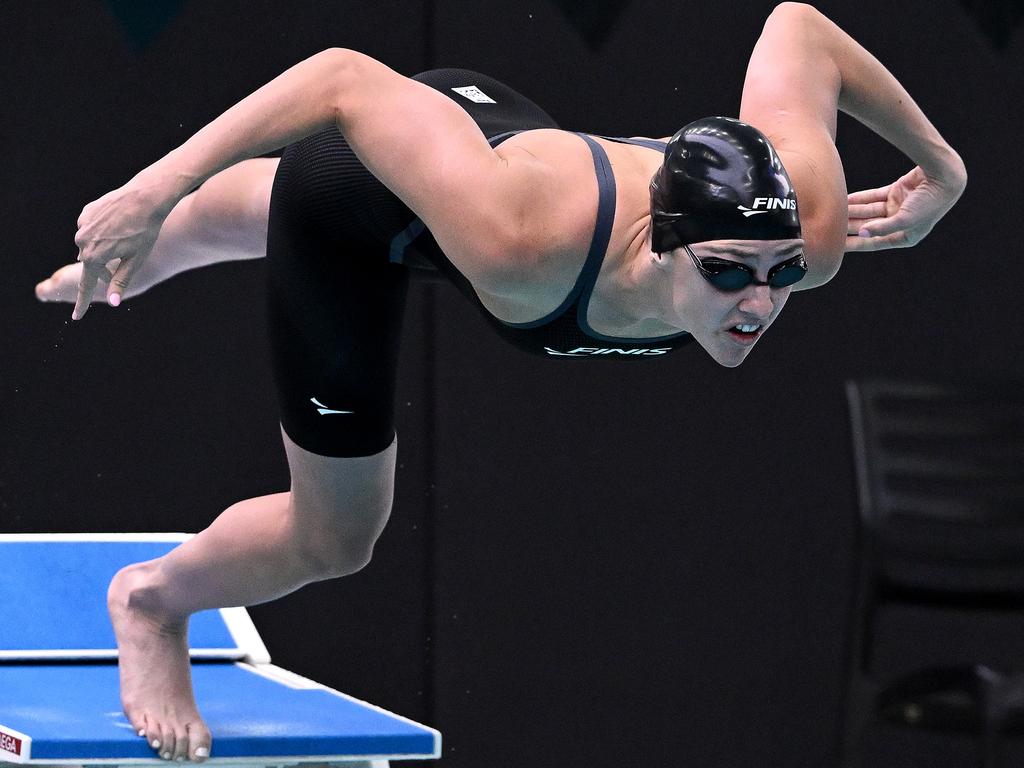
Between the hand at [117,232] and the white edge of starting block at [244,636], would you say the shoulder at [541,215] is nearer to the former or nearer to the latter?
the hand at [117,232]

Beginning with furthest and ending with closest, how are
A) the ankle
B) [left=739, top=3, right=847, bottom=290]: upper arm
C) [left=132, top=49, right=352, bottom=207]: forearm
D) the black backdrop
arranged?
the black backdrop → the ankle → [left=739, top=3, right=847, bottom=290]: upper arm → [left=132, top=49, right=352, bottom=207]: forearm

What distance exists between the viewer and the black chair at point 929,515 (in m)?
3.98

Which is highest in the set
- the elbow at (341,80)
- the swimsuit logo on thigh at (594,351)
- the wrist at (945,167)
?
the elbow at (341,80)

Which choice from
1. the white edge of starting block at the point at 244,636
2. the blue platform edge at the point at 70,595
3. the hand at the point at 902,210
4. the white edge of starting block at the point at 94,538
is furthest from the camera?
the white edge of starting block at the point at 94,538

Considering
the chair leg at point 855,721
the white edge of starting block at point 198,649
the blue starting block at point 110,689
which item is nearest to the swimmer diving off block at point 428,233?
the blue starting block at point 110,689

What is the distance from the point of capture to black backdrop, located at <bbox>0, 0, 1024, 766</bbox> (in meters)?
4.16

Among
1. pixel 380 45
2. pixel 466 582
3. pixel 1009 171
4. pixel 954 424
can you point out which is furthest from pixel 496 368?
pixel 1009 171

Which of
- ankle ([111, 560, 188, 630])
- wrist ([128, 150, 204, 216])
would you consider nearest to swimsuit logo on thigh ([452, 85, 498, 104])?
wrist ([128, 150, 204, 216])

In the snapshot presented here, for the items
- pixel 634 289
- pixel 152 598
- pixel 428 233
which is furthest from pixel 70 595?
pixel 634 289

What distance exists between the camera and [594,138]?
2572mm

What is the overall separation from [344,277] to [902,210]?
0.99m

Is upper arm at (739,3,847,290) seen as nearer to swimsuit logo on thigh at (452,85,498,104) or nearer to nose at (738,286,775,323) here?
nose at (738,286,775,323)

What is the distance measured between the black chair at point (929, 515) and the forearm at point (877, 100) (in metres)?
1.39

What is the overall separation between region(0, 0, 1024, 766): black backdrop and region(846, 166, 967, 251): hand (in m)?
1.34
